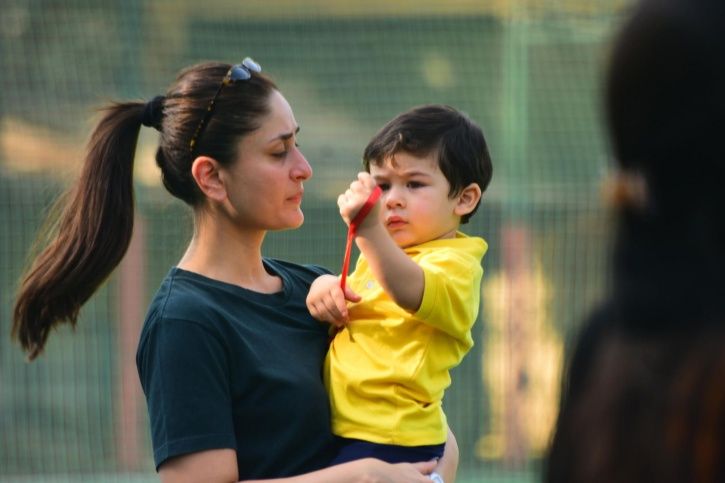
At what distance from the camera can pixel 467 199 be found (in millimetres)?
2912

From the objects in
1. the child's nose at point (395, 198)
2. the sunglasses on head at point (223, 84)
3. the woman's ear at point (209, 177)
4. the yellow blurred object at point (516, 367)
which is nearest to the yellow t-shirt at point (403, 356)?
the child's nose at point (395, 198)

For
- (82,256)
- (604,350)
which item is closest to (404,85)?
(82,256)

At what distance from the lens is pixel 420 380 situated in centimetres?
Answer: 269

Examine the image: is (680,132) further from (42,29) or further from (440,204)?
(42,29)

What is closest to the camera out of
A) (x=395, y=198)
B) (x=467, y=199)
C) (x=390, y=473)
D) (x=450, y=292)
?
(x=390, y=473)

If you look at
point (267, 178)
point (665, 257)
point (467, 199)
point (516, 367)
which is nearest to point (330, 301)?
point (267, 178)

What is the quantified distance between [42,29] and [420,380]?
5714mm

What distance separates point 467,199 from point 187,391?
778mm

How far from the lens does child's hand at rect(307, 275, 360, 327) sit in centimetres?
274

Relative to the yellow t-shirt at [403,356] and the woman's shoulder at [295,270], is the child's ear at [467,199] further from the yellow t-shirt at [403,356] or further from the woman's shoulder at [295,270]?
the woman's shoulder at [295,270]

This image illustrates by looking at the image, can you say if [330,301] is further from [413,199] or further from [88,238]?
[88,238]

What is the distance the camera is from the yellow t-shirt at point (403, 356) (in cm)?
267

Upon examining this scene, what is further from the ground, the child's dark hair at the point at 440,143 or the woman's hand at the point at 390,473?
the child's dark hair at the point at 440,143

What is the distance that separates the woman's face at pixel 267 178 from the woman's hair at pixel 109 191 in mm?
28
